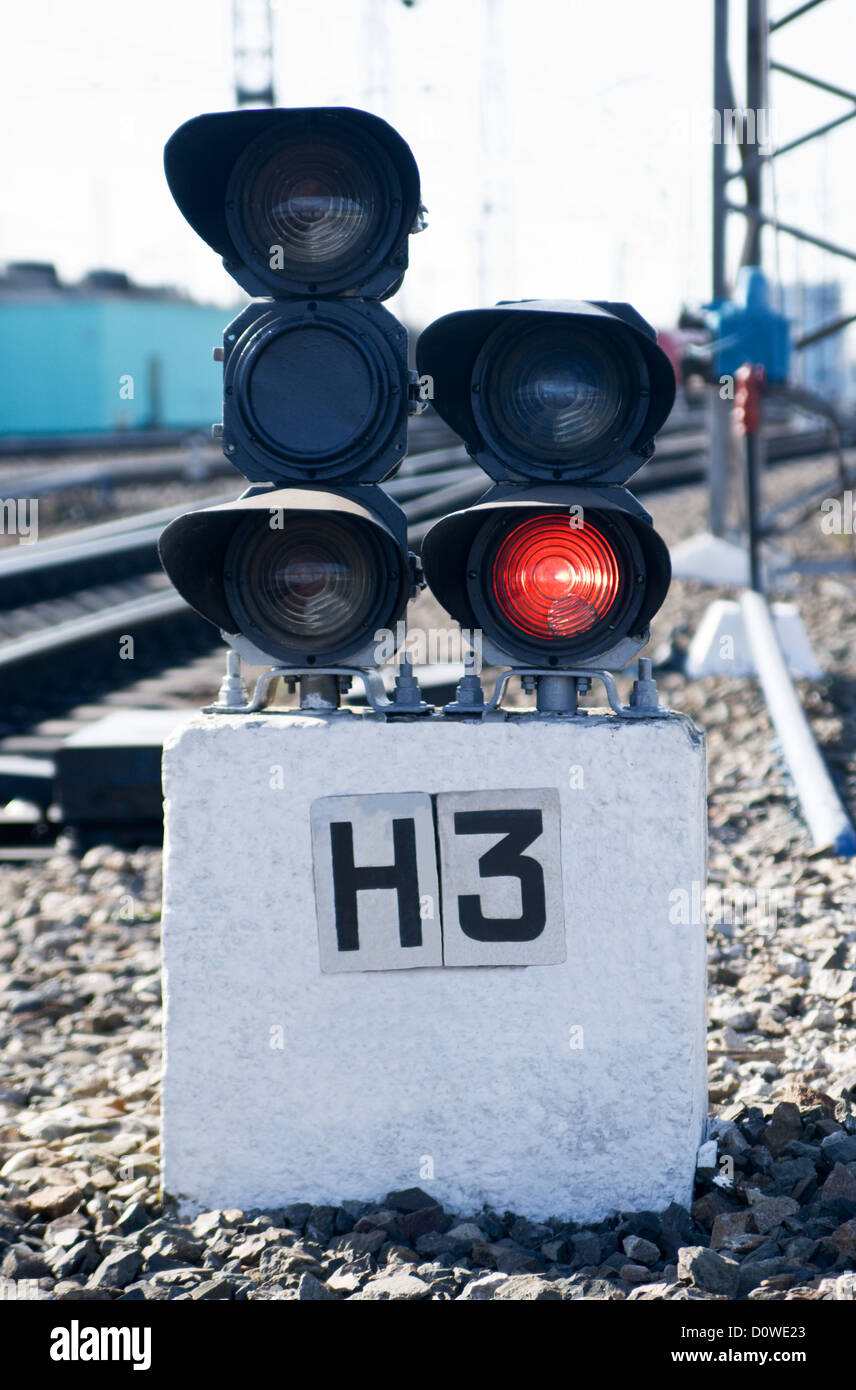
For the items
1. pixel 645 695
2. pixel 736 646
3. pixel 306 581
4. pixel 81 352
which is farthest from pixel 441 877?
pixel 81 352

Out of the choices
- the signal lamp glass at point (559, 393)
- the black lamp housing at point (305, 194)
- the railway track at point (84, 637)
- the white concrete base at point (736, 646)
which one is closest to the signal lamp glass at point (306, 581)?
the signal lamp glass at point (559, 393)

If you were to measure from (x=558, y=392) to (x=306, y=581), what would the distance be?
0.62 meters

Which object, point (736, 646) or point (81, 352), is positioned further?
point (81, 352)

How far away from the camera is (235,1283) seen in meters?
2.57

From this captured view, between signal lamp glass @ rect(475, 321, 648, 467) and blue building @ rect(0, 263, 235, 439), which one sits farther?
blue building @ rect(0, 263, 235, 439)

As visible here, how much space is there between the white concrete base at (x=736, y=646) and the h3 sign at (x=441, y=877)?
5.30 metres

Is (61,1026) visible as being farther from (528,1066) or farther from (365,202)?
(365,202)

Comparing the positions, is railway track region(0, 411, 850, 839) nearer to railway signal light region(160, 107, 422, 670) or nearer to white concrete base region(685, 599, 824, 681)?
white concrete base region(685, 599, 824, 681)

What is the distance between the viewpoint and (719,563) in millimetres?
11461

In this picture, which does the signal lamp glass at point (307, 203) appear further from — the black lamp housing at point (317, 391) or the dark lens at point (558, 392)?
the dark lens at point (558, 392)

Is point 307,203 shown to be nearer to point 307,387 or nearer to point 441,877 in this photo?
point 307,387

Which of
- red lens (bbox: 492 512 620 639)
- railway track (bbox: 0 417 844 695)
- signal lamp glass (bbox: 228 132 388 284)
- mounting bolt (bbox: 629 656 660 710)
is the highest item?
railway track (bbox: 0 417 844 695)

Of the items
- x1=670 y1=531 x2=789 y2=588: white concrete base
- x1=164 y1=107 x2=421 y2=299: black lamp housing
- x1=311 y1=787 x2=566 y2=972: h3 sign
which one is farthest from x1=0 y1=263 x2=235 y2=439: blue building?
x1=311 y1=787 x2=566 y2=972: h3 sign

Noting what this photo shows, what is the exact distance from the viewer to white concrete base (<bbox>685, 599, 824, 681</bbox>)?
8.11 meters
